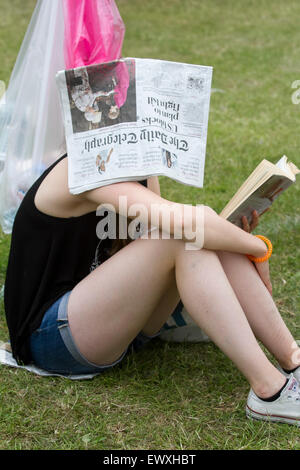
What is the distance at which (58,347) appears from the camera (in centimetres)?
201

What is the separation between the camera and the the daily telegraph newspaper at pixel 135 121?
1.78 meters

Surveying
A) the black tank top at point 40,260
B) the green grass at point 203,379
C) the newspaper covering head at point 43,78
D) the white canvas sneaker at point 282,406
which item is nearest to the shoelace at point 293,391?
the white canvas sneaker at point 282,406

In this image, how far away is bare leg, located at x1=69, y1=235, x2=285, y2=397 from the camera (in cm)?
186

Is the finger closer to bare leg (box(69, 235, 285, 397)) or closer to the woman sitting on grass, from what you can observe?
the woman sitting on grass

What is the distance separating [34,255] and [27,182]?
0.44m

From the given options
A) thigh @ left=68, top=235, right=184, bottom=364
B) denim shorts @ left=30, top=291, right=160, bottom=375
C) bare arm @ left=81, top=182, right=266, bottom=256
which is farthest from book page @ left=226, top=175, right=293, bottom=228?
denim shorts @ left=30, top=291, right=160, bottom=375

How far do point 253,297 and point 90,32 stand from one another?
37.6 inches

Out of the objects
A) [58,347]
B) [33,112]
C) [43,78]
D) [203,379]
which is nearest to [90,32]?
[43,78]

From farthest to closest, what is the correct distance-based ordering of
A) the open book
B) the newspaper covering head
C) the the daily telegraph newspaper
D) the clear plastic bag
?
the clear plastic bag
the newspaper covering head
the open book
the the daily telegraph newspaper

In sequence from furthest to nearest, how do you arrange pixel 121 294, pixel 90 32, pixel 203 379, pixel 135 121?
pixel 203 379 < pixel 90 32 < pixel 121 294 < pixel 135 121

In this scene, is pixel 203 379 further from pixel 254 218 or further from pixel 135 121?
pixel 135 121

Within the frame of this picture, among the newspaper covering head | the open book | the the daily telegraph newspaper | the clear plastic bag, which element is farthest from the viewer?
the clear plastic bag

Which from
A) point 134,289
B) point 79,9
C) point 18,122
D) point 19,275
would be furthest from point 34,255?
point 79,9
